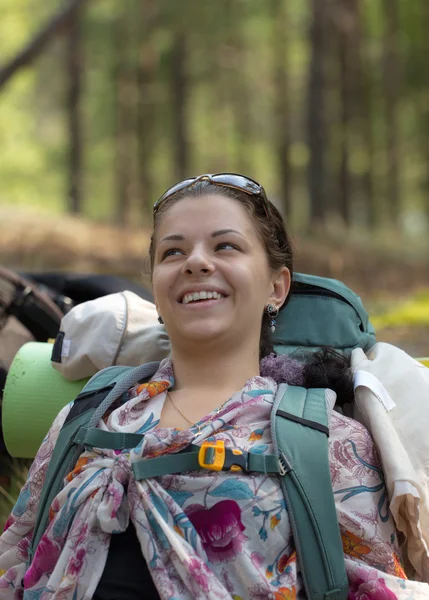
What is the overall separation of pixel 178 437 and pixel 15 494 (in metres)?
1.80

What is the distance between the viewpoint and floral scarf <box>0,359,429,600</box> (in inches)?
74.7

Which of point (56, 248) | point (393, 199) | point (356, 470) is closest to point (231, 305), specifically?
point (356, 470)

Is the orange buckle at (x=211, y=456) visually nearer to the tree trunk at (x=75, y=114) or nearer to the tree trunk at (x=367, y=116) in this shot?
the tree trunk at (x=75, y=114)

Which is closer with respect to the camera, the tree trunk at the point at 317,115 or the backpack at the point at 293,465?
the backpack at the point at 293,465

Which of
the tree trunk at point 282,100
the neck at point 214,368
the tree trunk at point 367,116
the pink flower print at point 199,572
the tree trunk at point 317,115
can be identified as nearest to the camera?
the pink flower print at point 199,572

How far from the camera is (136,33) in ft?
68.6

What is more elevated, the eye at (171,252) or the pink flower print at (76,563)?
the eye at (171,252)

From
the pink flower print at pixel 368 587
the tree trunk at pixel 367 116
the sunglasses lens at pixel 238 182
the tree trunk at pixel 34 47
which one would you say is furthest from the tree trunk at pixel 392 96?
the pink flower print at pixel 368 587

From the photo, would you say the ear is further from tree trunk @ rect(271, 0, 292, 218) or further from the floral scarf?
tree trunk @ rect(271, 0, 292, 218)

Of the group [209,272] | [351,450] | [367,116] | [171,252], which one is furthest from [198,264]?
[367,116]

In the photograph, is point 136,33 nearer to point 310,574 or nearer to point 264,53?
point 264,53

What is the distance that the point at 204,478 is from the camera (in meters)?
1.98

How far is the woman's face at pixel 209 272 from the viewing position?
2217 millimetres

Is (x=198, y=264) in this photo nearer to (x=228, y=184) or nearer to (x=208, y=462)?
(x=228, y=184)
